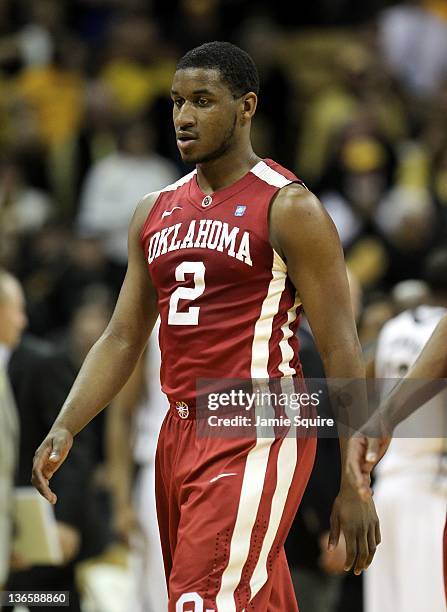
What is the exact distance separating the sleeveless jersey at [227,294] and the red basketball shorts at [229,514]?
0.82 feet

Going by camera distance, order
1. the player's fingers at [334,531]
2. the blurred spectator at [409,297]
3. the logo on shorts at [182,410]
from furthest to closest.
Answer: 1. the blurred spectator at [409,297]
2. the logo on shorts at [182,410]
3. the player's fingers at [334,531]

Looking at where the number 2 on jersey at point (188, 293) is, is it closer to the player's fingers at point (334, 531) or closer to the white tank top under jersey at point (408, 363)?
the player's fingers at point (334, 531)

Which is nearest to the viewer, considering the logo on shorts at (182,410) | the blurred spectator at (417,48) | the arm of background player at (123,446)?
the logo on shorts at (182,410)

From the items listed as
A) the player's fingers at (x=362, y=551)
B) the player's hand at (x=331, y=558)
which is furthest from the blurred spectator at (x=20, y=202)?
the player's fingers at (x=362, y=551)

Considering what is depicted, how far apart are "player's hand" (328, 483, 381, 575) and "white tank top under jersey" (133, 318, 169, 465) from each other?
3.45m

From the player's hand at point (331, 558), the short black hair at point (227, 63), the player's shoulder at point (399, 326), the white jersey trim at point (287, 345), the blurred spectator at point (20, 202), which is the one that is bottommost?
the player's hand at point (331, 558)

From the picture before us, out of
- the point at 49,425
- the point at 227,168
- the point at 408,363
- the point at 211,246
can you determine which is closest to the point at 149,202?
the point at 227,168

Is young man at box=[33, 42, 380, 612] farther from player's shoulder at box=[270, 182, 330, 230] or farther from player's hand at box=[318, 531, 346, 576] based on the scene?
player's hand at box=[318, 531, 346, 576]

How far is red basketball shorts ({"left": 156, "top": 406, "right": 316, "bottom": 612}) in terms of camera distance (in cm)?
529

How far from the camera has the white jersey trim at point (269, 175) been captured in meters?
5.67

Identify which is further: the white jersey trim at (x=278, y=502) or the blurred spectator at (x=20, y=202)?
the blurred spectator at (x=20, y=202)

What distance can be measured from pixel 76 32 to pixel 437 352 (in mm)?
11442

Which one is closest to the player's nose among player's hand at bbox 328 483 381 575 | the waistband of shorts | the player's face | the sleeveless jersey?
the player's face

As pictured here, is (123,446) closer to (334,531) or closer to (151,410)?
(151,410)
